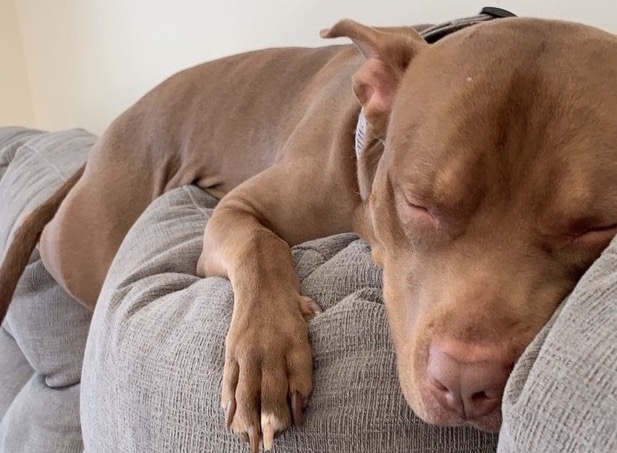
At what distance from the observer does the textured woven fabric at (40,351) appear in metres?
2.65

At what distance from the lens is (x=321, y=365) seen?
1288 millimetres

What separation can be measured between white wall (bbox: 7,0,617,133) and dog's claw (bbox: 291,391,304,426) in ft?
3.86

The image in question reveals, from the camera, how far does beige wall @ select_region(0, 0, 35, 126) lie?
4.96 m

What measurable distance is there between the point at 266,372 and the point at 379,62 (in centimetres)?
67

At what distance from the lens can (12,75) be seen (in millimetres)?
5035

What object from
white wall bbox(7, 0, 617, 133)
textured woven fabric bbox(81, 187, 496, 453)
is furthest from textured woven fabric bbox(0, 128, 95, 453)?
textured woven fabric bbox(81, 187, 496, 453)

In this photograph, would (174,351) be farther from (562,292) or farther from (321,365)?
(562,292)

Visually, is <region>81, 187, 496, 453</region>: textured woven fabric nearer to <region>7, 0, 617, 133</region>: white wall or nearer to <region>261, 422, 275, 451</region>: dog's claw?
<region>261, 422, 275, 451</region>: dog's claw

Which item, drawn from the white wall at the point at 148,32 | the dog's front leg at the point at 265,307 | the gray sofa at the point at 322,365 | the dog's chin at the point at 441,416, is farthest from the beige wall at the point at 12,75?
the dog's chin at the point at 441,416

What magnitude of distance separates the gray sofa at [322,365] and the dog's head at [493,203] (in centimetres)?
6

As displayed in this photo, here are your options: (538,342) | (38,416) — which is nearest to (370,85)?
(538,342)

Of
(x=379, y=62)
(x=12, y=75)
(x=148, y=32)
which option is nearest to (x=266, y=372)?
(x=379, y=62)

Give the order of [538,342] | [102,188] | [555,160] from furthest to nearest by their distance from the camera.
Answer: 1. [102,188]
2. [555,160]
3. [538,342]

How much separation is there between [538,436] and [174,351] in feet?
2.27
